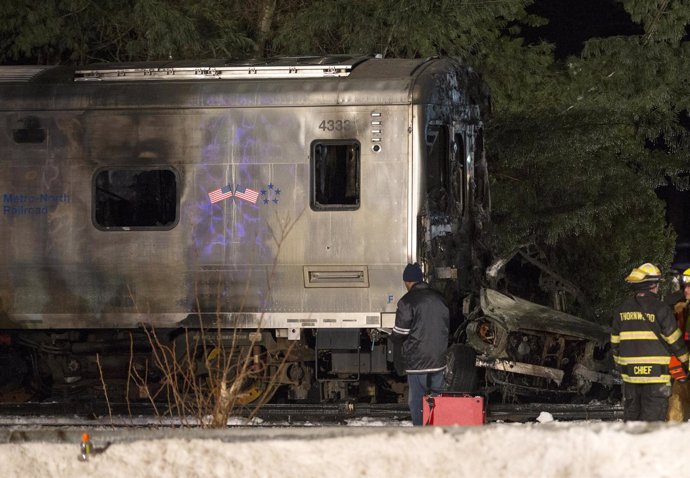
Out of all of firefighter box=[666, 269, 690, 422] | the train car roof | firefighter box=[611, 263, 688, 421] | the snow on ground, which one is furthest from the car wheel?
the snow on ground

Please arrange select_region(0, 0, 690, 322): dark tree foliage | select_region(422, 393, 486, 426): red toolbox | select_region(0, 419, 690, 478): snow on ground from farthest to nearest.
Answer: select_region(0, 0, 690, 322): dark tree foliage
select_region(422, 393, 486, 426): red toolbox
select_region(0, 419, 690, 478): snow on ground

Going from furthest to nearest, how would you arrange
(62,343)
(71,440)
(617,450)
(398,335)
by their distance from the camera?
(62,343) < (398,335) < (71,440) < (617,450)

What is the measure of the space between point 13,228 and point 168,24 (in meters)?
5.62

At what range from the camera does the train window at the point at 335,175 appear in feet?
40.5

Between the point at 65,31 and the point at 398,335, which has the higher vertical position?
the point at 65,31

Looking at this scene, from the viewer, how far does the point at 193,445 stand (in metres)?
7.40

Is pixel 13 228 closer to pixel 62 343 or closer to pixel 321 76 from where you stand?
pixel 62 343

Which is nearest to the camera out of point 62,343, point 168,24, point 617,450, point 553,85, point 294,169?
point 617,450

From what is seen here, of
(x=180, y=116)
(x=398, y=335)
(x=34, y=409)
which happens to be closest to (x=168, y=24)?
(x=180, y=116)

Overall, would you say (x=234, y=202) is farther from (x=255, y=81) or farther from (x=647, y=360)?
(x=647, y=360)

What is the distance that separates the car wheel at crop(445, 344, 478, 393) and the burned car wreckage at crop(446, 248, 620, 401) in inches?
3.7

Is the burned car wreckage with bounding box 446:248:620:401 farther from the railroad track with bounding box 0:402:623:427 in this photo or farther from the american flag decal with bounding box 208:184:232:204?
the american flag decal with bounding box 208:184:232:204

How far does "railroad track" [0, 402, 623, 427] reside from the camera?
12.3 m

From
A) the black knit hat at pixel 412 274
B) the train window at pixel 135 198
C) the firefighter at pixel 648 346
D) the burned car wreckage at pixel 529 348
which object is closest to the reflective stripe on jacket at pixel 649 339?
the firefighter at pixel 648 346
